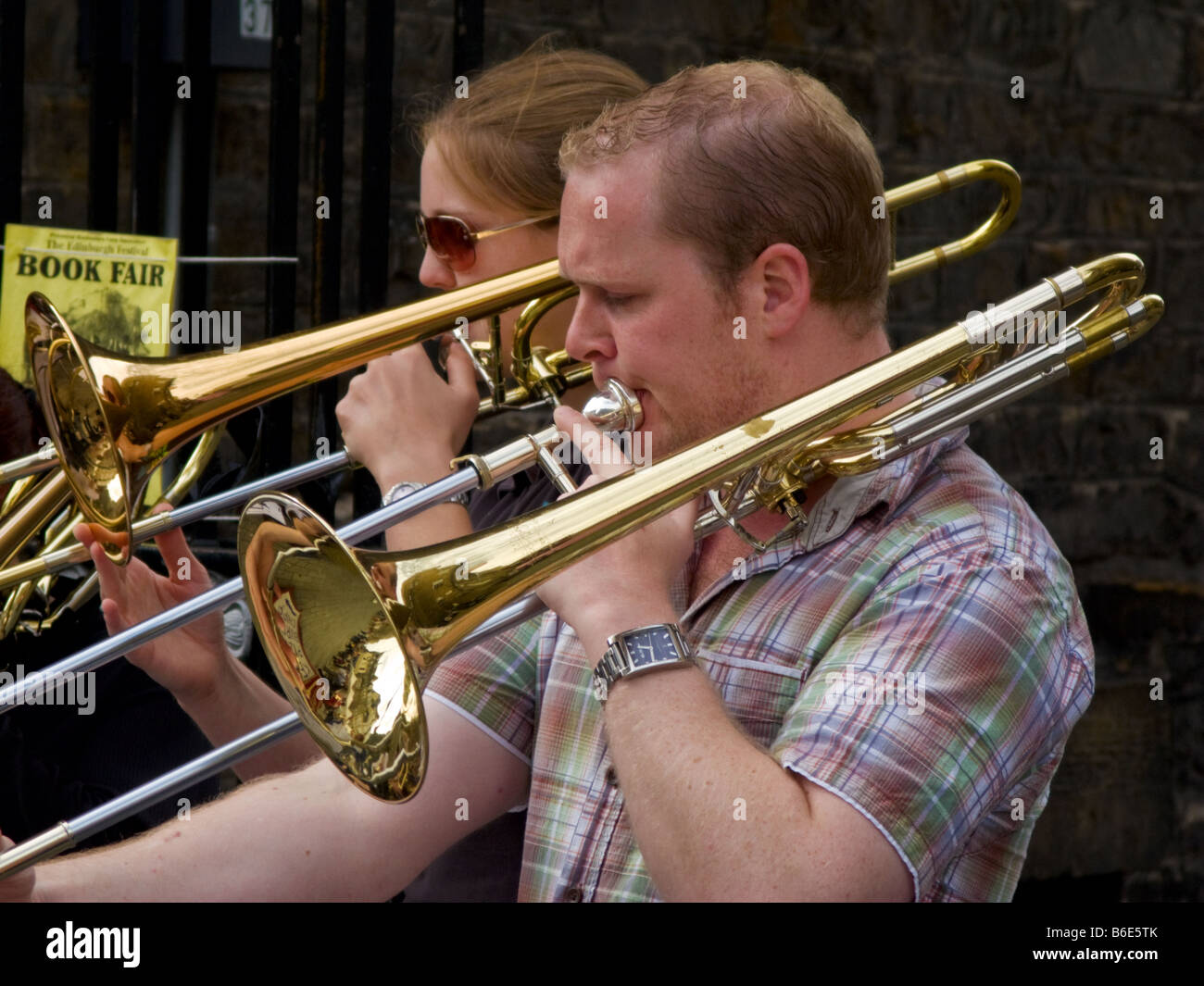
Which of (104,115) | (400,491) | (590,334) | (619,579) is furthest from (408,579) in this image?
(104,115)

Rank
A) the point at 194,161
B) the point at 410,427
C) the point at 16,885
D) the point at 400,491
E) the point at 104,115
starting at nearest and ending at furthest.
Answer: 1. the point at 16,885
2. the point at 400,491
3. the point at 410,427
4. the point at 104,115
5. the point at 194,161

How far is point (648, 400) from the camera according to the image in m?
1.95

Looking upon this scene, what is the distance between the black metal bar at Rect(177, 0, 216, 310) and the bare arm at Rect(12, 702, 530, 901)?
1.32 m

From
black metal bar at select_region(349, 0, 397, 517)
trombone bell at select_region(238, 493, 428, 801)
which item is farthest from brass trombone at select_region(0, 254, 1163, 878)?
black metal bar at select_region(349, 0, 397, 517)

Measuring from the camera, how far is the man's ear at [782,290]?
1.91 metres

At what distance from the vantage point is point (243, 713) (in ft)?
7.63

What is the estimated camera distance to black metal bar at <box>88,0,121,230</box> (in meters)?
2.87

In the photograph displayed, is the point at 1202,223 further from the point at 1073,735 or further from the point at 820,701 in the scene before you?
the point at 820,701

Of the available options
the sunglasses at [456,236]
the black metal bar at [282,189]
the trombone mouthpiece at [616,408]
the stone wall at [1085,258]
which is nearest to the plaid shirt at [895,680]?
the trombone mouthpiece at [616,408]

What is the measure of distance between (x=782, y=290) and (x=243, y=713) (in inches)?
38.5

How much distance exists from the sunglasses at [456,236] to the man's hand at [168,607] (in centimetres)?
59

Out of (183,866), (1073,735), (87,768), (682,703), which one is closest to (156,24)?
(87,768)

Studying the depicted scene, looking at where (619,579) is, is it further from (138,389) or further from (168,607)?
(168,607)

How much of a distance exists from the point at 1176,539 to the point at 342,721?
12.0 ft
